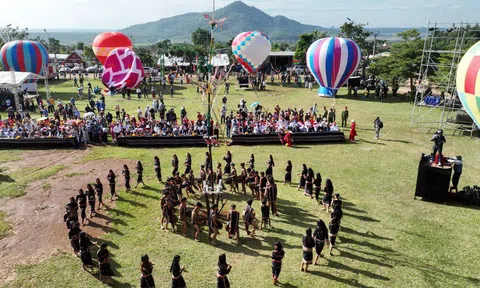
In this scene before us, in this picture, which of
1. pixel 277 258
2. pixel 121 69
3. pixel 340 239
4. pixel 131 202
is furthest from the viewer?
pixel 121 69

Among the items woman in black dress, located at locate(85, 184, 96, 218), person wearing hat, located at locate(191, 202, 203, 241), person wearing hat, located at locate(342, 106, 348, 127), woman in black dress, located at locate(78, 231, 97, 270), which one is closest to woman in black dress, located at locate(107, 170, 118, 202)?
woman in black dress, located at locate(85, 184, 96, 218)

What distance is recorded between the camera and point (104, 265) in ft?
29.6

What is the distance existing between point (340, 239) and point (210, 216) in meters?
4.10

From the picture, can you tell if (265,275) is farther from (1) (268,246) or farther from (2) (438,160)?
(2) (438,160)

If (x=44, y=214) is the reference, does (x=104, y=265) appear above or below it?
above

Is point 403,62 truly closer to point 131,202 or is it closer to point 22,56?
point 131,202

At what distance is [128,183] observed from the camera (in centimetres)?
1434

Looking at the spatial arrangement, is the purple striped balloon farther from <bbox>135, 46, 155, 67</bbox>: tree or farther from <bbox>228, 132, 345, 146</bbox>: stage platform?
<bbox>135, 46, 155, 67</bbox>: tree

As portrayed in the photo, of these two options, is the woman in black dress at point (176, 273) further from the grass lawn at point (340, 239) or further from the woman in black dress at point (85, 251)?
the woman in black dress at point (85, 251)

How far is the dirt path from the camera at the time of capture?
10.4m

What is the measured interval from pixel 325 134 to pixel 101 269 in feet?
48.6

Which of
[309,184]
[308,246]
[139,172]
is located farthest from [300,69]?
[308,246]

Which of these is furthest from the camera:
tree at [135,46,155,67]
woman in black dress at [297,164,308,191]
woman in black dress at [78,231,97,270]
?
tree at [135,46,155,67]

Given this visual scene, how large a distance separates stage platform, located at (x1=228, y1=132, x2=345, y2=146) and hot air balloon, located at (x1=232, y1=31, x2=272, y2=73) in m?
→ 17.2
